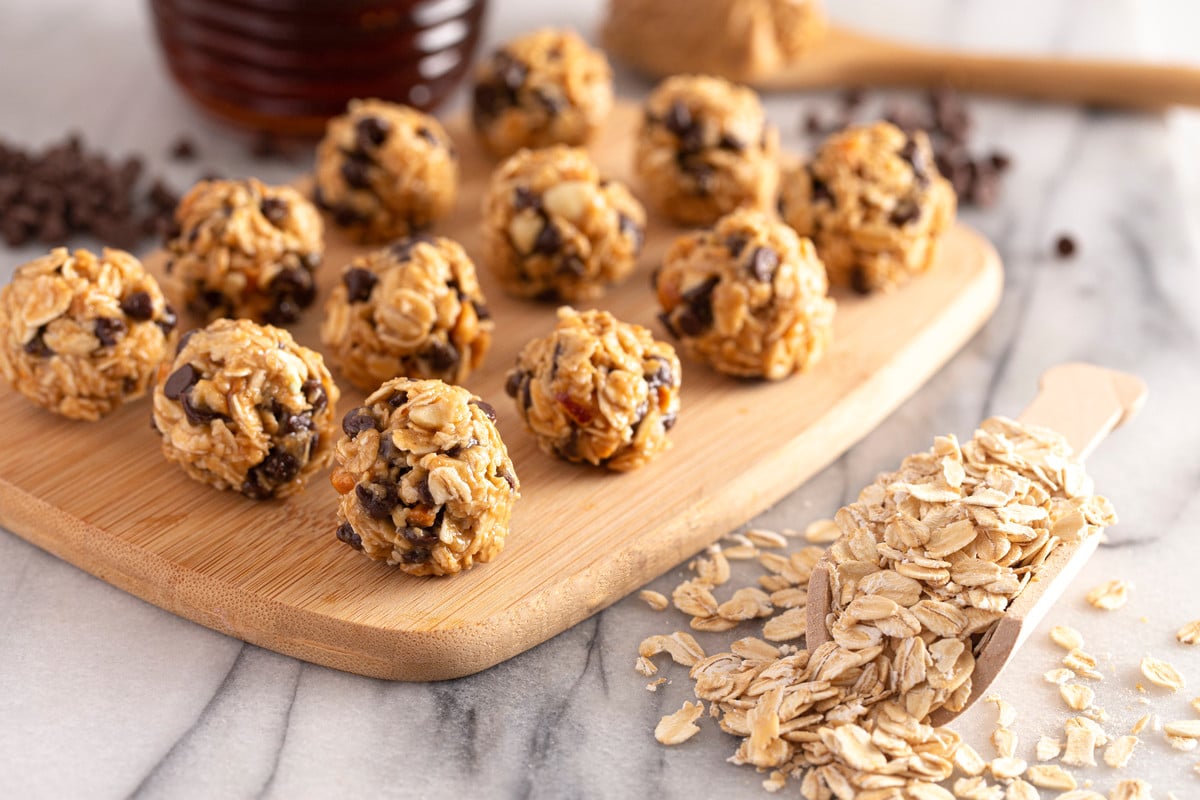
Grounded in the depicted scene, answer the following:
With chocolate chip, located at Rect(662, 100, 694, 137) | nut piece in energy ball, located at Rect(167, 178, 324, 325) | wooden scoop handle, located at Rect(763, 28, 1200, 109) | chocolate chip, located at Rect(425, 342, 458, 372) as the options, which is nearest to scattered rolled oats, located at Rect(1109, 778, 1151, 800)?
chocolate chip, located at Rect(425, 342, 458, 372)

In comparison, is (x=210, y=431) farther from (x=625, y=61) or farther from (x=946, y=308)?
(x=625, y=61)

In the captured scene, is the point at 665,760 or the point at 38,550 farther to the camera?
the point at 38,550

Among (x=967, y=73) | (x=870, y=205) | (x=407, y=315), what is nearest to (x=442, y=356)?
(x=407, y=315)

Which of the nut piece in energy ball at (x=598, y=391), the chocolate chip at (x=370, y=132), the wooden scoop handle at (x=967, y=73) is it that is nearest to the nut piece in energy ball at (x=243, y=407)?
the nut piece in energy ball at (x=598, y=391)

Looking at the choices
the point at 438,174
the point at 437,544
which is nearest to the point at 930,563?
the point at 437,544

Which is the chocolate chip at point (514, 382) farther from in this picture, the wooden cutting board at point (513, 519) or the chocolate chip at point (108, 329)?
the chocolate chip at point (108, 329)

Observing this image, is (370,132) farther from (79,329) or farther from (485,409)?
(485,409)

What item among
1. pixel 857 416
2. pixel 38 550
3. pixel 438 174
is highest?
pixel 438 174
